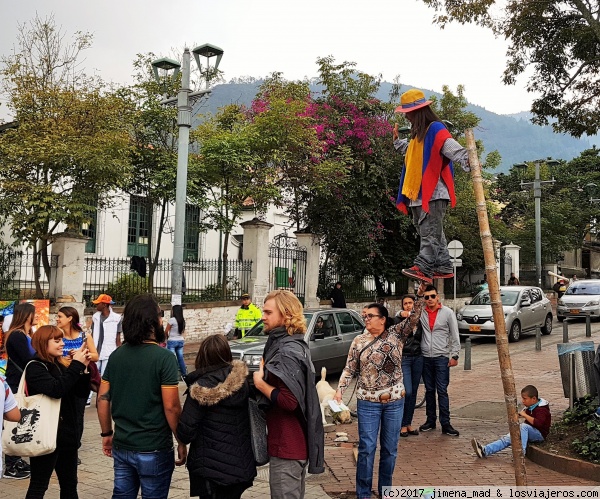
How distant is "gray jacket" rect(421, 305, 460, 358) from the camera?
8695mm

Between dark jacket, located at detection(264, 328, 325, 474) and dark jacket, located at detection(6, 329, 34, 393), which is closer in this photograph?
dark jacket, located at detection(264, 328, 325, 474)

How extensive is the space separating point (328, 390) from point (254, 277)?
38.8 feet

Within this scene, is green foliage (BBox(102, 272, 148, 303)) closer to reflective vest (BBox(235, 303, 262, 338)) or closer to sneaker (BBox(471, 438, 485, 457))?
reflective vest (BBox(235, 303, 262, 338))

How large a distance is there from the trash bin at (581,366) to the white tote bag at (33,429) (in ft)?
20.5

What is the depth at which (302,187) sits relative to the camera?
23297 millimetres

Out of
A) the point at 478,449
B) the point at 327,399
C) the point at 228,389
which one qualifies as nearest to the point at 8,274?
the point at 327,399

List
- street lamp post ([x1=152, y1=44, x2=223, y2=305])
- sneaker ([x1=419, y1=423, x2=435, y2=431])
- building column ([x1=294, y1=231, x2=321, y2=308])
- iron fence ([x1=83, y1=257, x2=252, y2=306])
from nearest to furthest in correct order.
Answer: sneaker ([x1=419, y1=423, x2=435, y2=431]), street lamp post ([x1=152, y1=44, x2=223, y2=305]), iron fence ([x1=83, y1=257, x2=252, y2=306]), building column ([x1=294, y1=231, x2=321, y2=308])

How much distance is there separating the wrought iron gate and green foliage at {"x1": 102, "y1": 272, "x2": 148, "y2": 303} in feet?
14.1

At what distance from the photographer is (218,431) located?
4023 mm

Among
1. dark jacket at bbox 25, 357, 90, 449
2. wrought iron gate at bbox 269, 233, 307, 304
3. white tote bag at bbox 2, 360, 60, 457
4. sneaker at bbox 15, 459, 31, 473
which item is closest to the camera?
white tote bag at bbox 2, 360, 60, 457

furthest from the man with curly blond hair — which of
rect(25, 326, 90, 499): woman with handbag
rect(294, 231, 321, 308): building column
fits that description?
rect(294, 231, 321, 308): building column

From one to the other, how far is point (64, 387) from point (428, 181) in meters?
3.21

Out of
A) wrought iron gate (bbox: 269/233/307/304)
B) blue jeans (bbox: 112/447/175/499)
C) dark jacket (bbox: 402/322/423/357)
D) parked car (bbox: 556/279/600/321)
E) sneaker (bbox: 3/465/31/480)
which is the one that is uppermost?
wrought iron gate (bbox: 269/233/307/304)

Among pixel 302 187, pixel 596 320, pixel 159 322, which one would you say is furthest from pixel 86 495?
pixel 596 320
